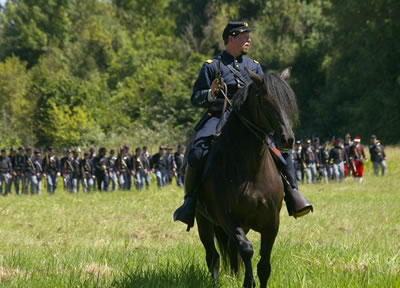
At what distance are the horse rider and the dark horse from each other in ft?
0.70

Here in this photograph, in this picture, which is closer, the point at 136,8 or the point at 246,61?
the point at 246,61

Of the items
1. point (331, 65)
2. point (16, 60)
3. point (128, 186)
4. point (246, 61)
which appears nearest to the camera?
point (246, 61)

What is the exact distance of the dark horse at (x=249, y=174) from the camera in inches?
234

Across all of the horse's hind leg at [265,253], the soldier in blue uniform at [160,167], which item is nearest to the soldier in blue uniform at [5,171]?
the soldier in blue uniform at [160,167]

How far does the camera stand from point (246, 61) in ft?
23.0

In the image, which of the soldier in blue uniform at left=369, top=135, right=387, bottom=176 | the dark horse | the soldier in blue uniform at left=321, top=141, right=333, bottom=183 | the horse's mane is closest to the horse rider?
the dark horse

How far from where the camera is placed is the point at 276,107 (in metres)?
5.66

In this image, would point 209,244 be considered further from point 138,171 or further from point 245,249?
point 138,171

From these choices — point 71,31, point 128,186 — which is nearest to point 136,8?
point 71,31

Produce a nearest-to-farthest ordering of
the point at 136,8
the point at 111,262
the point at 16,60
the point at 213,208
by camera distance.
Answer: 1. the point at 213,208
2. the point at 111,262
3. the point at 16,60
4. the point at 136,8

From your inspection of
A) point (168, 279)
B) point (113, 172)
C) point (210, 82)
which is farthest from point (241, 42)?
point (113, 172)

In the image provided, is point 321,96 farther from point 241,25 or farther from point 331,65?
point 241,25

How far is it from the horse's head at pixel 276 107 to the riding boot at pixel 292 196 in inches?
36.3

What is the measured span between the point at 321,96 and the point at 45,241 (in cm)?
4482
